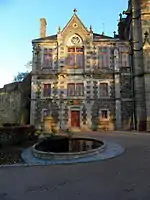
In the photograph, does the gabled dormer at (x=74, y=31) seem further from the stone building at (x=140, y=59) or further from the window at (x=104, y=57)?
the stone building at (x=140, y=59)

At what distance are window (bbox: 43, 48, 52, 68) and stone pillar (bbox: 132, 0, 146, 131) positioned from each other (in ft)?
31.8

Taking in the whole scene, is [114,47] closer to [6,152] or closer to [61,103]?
[61,103]

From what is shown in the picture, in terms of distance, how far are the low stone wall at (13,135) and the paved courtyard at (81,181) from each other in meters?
5.26

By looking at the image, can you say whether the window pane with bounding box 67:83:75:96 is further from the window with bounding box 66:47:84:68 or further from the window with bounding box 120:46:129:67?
the window with bounding box 120:46:129:67

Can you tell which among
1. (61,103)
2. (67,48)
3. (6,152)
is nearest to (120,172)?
(6,152)

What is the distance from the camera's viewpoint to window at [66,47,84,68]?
25781 millimetres

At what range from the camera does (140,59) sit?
2512 cm

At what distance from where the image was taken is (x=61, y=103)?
24.5 meters

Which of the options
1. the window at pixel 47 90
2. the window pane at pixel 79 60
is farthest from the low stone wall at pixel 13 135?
the window pane at pixel 79 60

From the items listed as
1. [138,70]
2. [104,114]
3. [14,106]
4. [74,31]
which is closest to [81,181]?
[104,114]

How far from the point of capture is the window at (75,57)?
25781 millimetres

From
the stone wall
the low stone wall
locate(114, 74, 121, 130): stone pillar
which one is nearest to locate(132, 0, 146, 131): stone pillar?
locate(114, 74, 121, 130): stone pillar

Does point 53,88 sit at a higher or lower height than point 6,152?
higher

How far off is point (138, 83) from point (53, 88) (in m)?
9.54
